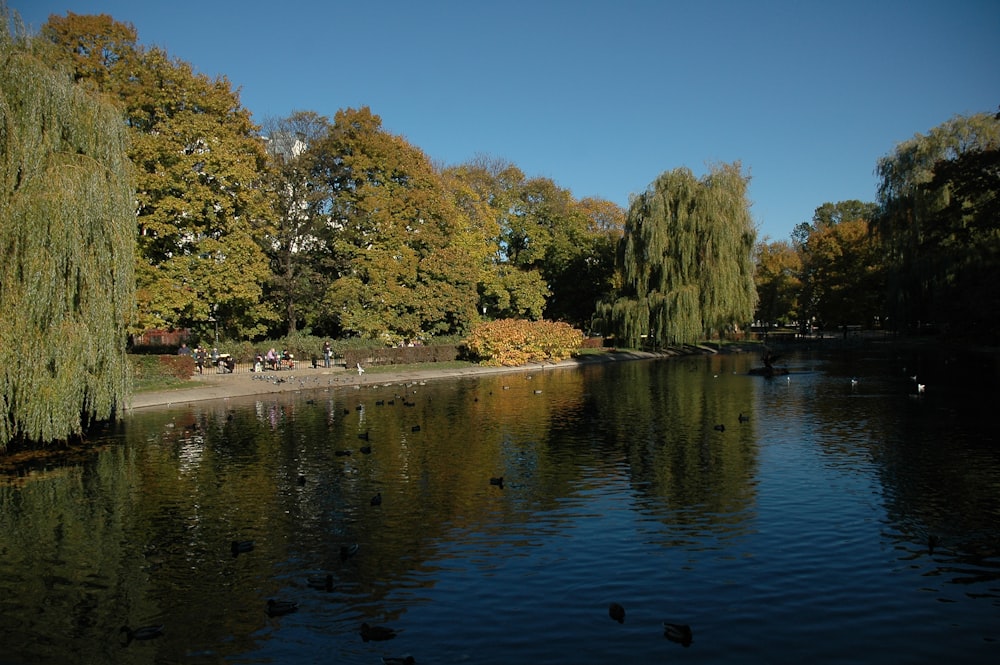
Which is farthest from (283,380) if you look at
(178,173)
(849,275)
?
(849,275)

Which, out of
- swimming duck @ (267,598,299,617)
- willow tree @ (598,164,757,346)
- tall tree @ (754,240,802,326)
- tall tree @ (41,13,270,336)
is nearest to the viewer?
swimming duck @ (267,598,299,617)

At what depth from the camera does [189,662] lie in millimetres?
9242

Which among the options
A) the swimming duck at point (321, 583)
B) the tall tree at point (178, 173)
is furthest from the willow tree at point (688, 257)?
the swimming duck at point (321, 583)

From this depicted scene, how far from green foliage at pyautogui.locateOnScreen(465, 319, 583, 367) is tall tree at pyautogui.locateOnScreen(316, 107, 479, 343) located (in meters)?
3.35

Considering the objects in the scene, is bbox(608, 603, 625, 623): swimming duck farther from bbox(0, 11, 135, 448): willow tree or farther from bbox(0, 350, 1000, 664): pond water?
bbox(0, 11, 135, 448): willow tree

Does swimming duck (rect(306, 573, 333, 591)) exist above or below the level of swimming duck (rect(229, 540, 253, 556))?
below

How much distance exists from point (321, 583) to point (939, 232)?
48849 mm

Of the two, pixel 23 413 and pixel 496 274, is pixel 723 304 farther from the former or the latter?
pixel 23 413

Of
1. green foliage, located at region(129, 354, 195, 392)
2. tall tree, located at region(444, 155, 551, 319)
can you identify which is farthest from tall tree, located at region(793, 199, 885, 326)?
green foliage, located at region(129, 354, 195, 392)

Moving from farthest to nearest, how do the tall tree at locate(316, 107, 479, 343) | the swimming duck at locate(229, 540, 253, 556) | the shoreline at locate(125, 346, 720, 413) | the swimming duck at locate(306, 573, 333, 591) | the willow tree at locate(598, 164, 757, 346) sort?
1. the willow tree at locate(598, 164, 757, 346)
2. the tall tree at locate(316, 107, 479, 343)
3. the shoreline at locate(125, 346, 720, 413)
4. the swimming duck at locate(229, 540, 253, 556)
5. the swimming duck at locate(306, 573, 333, 591)

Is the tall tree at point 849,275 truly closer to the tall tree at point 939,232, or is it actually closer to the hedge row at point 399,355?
the tall tree at point 939,232

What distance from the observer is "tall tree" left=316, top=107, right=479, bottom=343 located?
50031 millimetres

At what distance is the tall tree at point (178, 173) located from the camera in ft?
127

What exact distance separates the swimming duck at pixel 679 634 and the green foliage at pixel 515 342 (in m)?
43.3
